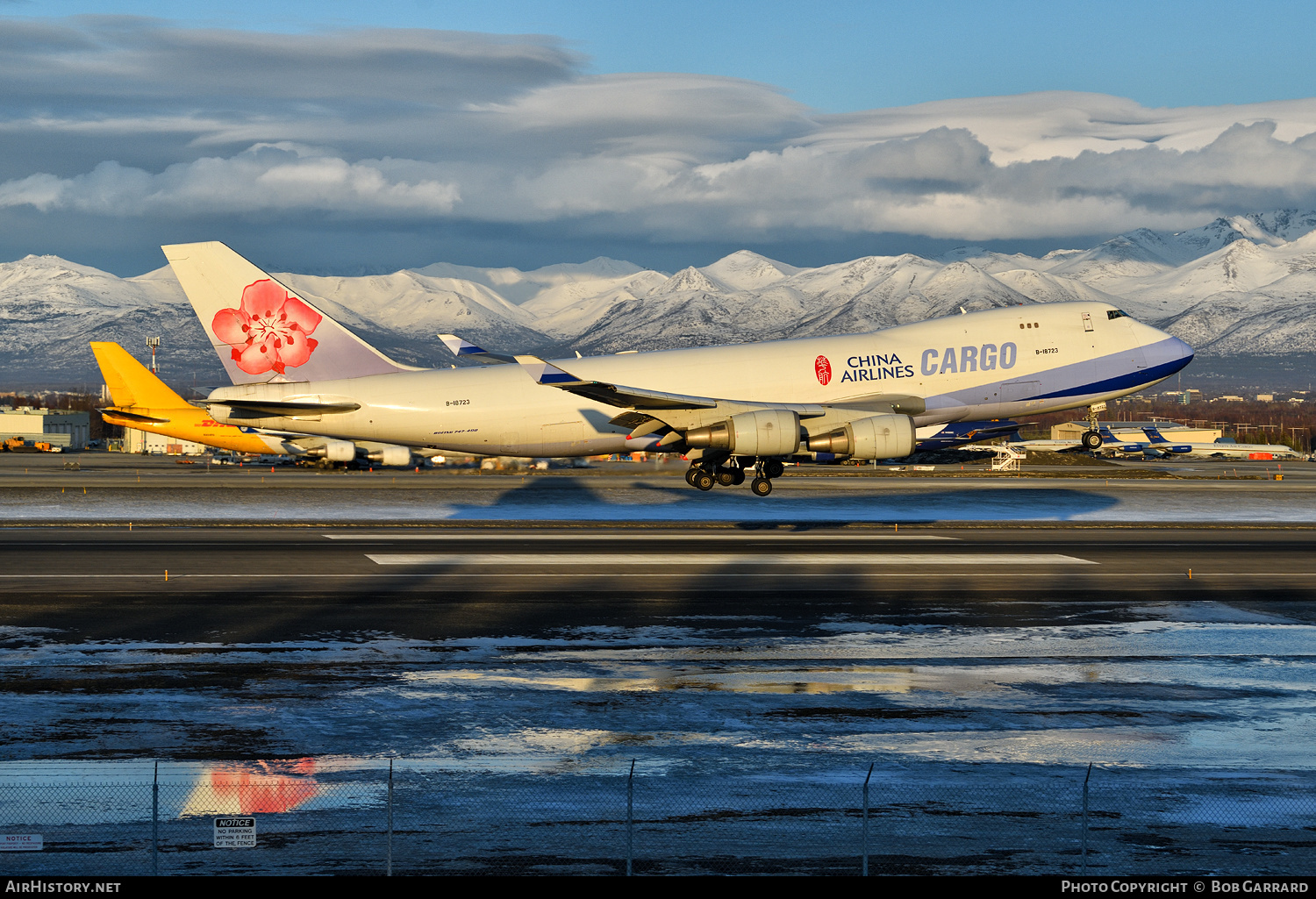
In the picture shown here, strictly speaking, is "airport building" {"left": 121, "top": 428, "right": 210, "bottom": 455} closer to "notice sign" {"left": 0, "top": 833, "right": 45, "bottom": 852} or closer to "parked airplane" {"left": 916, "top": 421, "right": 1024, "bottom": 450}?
"parked airplane" {"left": 916, "top": 421, "right": 1024, "bottom": 450}

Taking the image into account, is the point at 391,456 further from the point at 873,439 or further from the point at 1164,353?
the point at 1164,353

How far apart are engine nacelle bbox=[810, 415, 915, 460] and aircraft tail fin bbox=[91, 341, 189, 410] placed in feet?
199

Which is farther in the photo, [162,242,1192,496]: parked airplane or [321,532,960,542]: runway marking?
[162,242,1192,496]: parked airplane

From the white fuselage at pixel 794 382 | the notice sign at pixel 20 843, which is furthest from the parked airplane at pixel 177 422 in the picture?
the notice sign at pixel 20 843

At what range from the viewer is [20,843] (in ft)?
45.6

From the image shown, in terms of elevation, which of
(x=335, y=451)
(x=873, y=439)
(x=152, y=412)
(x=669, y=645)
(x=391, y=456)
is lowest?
(x=669, y=645)

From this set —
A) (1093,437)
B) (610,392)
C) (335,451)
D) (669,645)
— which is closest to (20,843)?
(669,645)

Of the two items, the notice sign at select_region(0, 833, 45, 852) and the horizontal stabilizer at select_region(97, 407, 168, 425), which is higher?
the horizontal stabilizer at select_region(97, 407, 168, 425)

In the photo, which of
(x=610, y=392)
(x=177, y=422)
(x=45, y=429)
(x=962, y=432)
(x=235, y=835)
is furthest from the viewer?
(x=45, y=429)

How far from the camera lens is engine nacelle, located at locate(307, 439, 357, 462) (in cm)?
9212

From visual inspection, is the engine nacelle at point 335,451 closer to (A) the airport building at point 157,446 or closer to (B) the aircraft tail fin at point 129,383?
(B) the aircraft tail fin at point 129,383

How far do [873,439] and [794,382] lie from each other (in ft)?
19.2

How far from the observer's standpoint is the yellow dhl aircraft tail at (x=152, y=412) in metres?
87.4

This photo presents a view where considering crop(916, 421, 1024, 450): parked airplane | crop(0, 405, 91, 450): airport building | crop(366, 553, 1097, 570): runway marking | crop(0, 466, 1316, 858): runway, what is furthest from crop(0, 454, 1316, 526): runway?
crop(0, 405, 91, 450): airport building
